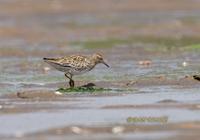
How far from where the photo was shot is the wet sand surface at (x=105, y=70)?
38.8ft

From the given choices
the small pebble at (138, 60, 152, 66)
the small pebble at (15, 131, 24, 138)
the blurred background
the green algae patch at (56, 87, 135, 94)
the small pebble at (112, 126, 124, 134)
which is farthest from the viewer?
the blurred background

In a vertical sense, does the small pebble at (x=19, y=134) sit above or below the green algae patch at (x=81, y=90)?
below

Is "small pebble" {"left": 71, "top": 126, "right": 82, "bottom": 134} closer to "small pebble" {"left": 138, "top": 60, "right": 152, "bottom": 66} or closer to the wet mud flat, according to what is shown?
the wet mud flat

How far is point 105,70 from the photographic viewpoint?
761 inches

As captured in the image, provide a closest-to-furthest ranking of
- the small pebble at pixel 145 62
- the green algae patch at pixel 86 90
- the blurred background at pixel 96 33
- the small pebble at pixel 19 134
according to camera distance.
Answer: the small pebble at pixel 19 134, the green algae patch at pixel 86 90, the small pebble at pixel 145 62, the blurred background at pixel 96 33

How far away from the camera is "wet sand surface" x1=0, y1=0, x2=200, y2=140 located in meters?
11.8

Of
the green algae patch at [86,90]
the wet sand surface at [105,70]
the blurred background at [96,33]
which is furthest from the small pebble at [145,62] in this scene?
the green algae patch at [86,90]

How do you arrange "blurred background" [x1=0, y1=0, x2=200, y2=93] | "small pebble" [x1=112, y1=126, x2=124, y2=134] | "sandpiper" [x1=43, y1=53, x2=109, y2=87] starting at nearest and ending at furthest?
1. "small pebble" [x1=112, y1=126, x2=124, y2=134]
2. "sandpiper" [x1=43, y1=53, x2=109, y2=87]
3. "blurred background" [x1=0, y1=0, x2=200, y2=93]

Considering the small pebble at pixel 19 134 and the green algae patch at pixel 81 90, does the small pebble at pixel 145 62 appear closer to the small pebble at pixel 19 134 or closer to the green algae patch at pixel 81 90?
the green algae patch at pixel 81 90

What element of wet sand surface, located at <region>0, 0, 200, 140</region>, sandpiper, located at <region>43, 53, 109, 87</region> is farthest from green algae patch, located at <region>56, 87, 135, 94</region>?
sandpiper, located at <region>43, 53, 109, 87</region>

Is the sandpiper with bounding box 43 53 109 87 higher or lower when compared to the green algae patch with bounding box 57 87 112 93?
higher

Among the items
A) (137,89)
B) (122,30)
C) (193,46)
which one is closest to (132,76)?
(137,89)

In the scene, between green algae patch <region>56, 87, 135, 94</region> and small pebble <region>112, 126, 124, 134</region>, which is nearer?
A: small pebble <region>112, 126, 124, 134</region>

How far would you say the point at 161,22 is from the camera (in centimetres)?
3070
